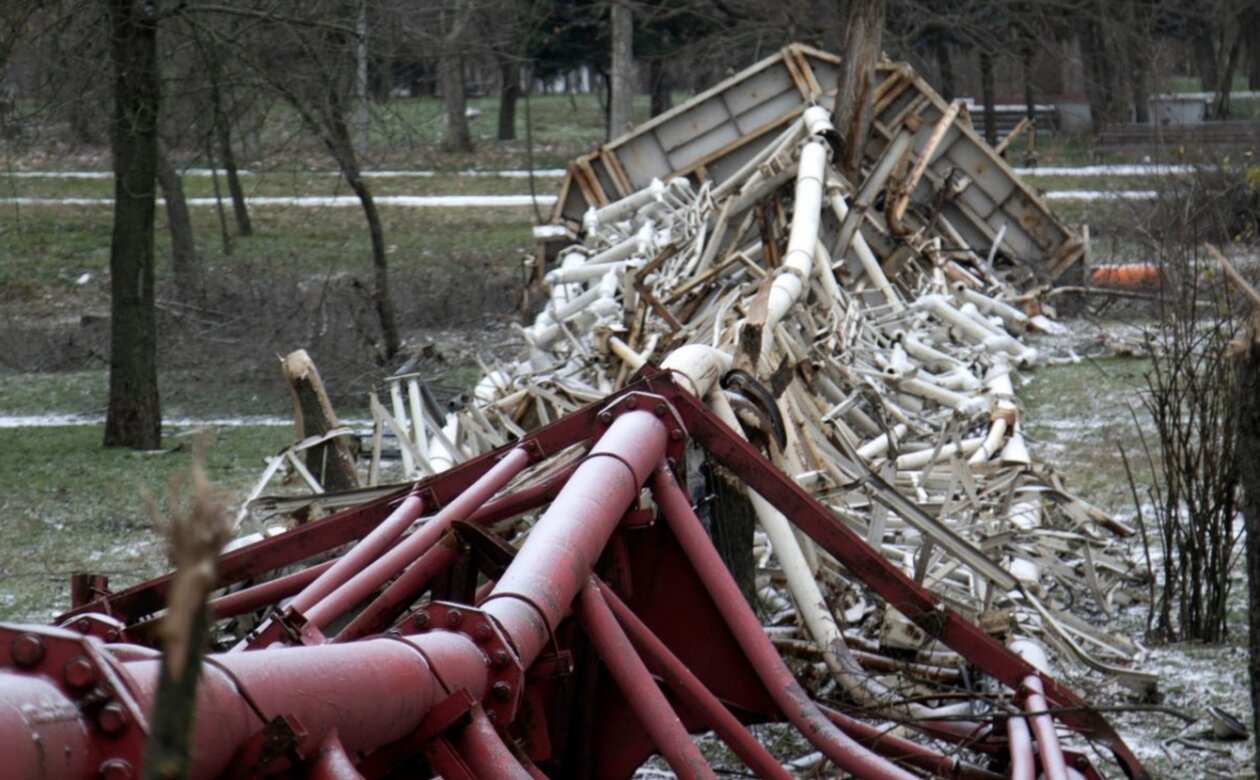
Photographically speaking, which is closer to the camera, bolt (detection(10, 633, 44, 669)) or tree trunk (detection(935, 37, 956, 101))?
bolt (detection(10, 633, 44, 669))

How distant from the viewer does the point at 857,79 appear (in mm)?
15266

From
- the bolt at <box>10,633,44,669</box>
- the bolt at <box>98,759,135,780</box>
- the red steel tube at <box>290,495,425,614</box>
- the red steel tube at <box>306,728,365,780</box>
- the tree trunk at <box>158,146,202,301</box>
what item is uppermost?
the bolt at <box>10,633,44,669</box>

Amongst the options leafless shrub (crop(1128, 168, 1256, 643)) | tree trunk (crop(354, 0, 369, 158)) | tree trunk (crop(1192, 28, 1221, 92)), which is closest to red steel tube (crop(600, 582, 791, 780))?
leafless shrub (crop(1128, 168, 1256, 643))

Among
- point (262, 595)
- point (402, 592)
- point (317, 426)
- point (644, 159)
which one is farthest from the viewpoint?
point (644, 159)

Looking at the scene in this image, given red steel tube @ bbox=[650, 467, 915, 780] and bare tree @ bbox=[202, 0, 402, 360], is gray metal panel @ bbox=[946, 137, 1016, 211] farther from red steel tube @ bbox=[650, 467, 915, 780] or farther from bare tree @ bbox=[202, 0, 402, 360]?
red steel tube @ bbox=[650, 467, 915, 780]

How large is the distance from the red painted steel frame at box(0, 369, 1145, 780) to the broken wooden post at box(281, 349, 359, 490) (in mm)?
2628

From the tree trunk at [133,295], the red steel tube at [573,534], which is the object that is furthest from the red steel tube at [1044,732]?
the tree trunk at [133,295]

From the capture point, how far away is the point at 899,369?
11.1m

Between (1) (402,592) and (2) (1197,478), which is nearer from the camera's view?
(1) (402,592)

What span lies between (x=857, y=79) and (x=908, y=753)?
1144 cm

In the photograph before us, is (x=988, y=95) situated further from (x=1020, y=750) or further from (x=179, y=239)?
(x=1020, y=750)

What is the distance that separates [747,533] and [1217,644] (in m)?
2.21

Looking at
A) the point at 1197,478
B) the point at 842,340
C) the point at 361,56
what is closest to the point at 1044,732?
the point at 1197,478

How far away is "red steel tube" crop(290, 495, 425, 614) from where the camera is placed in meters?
4.02
